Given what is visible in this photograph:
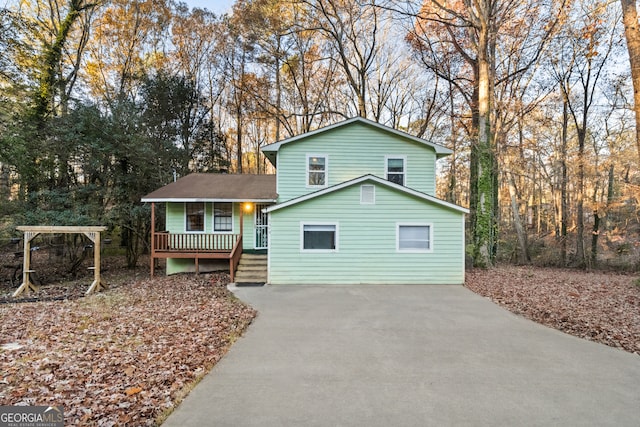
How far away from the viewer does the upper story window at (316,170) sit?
13.0 metres

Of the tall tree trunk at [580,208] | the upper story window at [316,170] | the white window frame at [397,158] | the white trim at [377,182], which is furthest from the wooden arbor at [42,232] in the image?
the tall tree trunk at [580,208]

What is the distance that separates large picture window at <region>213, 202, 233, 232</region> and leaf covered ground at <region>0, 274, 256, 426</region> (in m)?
5.06

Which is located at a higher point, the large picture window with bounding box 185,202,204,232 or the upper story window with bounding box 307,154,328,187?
the upper story window with bounding box 307,154,328,187

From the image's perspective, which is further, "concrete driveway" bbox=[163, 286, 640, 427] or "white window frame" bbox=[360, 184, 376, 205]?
"white window frame" bbox=[360, 184, 376, 205]

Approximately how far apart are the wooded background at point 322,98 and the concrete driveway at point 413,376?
7061 mm

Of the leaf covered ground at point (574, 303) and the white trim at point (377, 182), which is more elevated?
the white trim at point (377, 182)

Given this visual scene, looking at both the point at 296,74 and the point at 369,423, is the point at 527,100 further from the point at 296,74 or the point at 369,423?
the point at 369,423

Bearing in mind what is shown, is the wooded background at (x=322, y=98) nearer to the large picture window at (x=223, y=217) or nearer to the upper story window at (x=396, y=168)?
the upper story window at (x=396, y=168)

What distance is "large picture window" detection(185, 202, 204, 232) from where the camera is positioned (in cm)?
1365

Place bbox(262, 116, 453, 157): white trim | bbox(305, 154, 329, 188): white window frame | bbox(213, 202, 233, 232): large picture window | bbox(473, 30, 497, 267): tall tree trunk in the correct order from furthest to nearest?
bbox(213, 202, 233, 232): large picture window, bbox(305, 154, 329, 188): white window frame, bbox(473, 30, 497, 267): tall tree trunk, bbox(262, 116, 453, 157): white trim

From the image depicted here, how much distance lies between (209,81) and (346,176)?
1651 centimetres

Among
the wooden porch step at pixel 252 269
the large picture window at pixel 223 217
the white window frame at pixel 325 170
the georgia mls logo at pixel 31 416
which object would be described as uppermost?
the white window frame at pixel 325 170

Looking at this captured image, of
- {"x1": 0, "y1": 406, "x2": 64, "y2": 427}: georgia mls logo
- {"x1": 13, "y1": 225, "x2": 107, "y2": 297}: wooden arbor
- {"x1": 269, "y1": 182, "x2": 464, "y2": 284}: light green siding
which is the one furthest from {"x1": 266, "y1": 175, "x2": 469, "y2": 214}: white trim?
{"x1": 0, "y1": 406, "x2": 64, "y2": 427}: georgia mls logo

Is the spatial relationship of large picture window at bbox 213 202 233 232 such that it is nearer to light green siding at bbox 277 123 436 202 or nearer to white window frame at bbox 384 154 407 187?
light green siding at bbox 277 123 436 202
